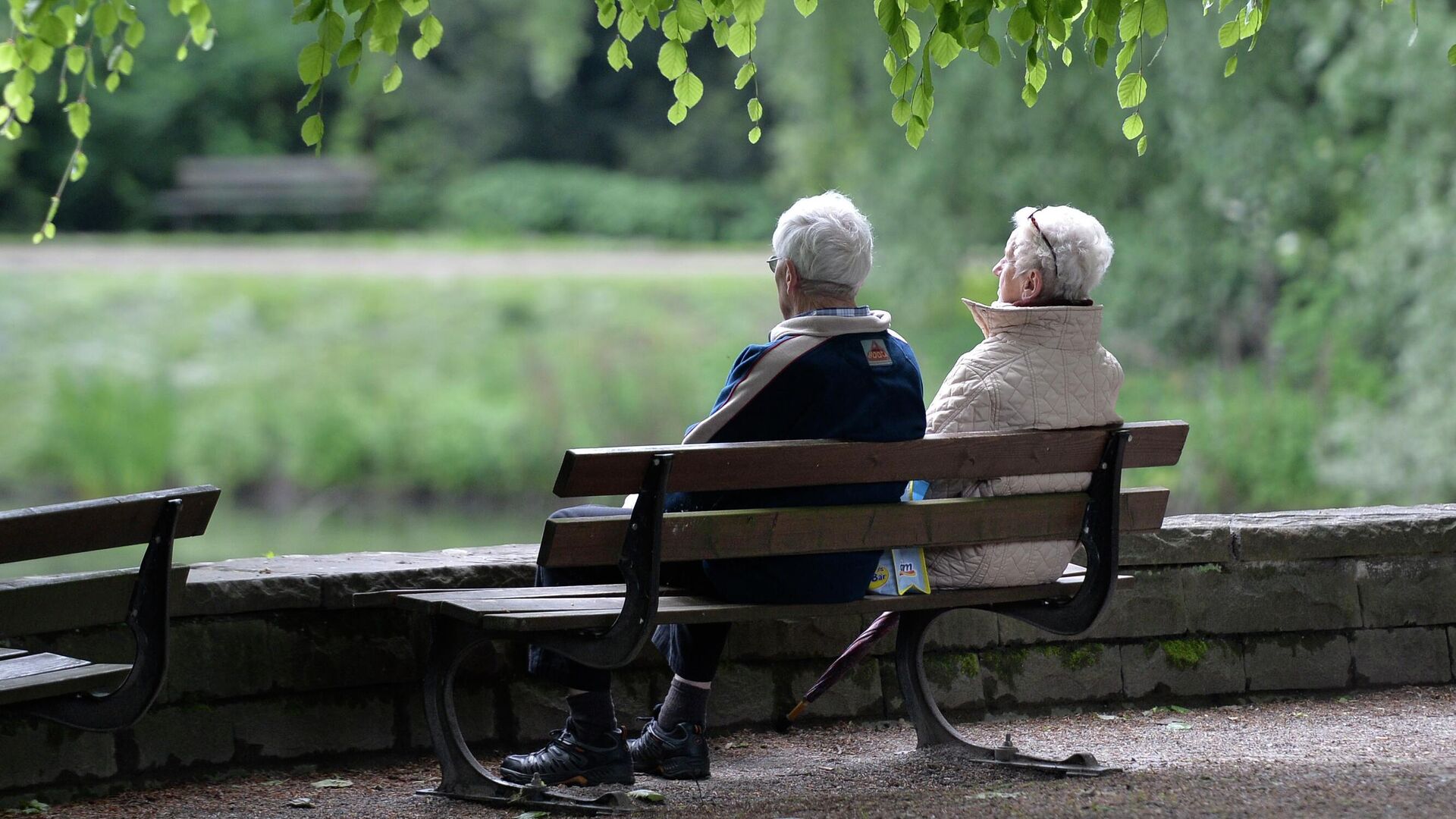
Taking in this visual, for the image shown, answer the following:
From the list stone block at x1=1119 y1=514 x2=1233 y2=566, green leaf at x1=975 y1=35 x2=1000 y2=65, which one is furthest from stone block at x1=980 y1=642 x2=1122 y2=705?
green leaf at x1=975 y1=35 x2=1000 y2=65

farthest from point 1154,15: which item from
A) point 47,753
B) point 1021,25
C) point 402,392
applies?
point 402,392

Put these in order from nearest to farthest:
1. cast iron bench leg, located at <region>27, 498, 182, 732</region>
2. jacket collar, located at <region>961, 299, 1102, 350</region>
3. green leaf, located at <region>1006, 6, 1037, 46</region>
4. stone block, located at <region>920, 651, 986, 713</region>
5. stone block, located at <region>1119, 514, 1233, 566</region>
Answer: cast iron bench leg, located at <region>27, 498, 182, 732</region> → jacket collar, located at <region>961, 299, 1102, 350</region> → green leaf, located at <region>1006, 6, 1037, 46</region> → stone block, located at <region>920, 651, 986, 713</region> → stone block, located at <region>1119, 514, 1233, 566</region>

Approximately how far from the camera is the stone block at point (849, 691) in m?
4.49

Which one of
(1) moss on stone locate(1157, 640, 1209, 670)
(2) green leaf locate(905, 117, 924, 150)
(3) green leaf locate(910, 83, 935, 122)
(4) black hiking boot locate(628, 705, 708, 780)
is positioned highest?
(3) green leaf locate(910, 83, 935, 122)

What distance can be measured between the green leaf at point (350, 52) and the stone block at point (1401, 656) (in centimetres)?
337

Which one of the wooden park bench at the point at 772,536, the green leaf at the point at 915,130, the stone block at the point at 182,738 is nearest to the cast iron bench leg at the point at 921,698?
the wooden park bench at the point at 772,536

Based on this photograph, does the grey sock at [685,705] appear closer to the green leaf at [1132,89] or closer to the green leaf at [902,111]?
the green leaf at [902,111]

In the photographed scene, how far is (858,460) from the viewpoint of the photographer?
356cm

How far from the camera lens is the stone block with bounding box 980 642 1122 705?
466cm

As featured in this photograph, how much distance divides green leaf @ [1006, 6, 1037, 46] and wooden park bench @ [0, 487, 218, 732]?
218 centimetres

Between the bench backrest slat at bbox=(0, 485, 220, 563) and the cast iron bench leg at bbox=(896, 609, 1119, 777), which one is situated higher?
the bench backrest slat at bbox=(0, 485, 220, 563)

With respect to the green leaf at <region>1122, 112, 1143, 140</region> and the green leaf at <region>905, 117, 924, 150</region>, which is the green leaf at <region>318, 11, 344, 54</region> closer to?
the green leaf at <region>905, 117, 924, 150</region>

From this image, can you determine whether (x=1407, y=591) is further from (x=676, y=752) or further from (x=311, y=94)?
(x=311, y=94)

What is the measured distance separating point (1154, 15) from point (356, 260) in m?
26.3
